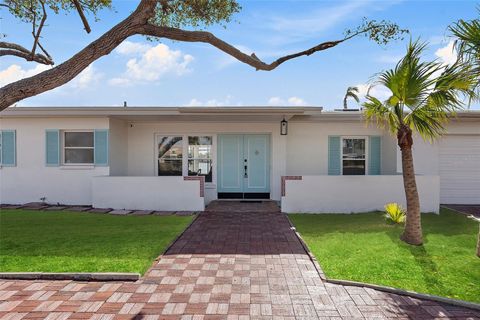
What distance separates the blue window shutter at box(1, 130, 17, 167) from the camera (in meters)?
11.6

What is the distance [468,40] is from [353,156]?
7.28 meters

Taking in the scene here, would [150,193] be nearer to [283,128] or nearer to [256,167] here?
[256,167]

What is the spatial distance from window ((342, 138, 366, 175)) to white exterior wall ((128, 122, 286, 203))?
2354mm

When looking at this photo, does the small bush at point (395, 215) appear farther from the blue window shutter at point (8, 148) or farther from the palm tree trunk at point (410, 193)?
the blue window shutter at point (8, 148)

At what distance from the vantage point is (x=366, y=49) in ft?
26.0

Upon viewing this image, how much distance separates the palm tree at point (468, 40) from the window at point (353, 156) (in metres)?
6.80

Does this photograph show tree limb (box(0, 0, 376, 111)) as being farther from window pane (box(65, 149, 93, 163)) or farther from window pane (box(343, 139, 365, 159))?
window pane (box(65, 149, 93, 163))

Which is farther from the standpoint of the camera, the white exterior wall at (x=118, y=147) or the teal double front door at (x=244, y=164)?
the teal double front door at (x=244, y=164)

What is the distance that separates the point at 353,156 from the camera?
1263 cm

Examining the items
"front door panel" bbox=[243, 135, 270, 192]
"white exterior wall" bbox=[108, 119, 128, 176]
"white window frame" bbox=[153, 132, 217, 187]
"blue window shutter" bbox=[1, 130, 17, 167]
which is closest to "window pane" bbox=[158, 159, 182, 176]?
"white window frame" bbox=[153, 132, 217, 187]

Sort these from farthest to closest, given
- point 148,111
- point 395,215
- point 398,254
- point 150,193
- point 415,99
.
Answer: point 148,111 → point 150,193 → point 395,215 → point 415,99 → point 398,254

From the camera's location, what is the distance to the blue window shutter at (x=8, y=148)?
457 inches

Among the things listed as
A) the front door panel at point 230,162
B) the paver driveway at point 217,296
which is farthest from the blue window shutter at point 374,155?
the paver driveway at point 217,296

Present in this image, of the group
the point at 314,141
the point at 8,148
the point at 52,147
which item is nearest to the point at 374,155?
the point at 314,141
